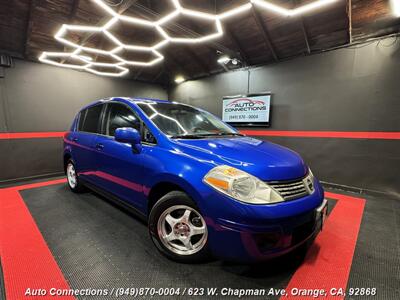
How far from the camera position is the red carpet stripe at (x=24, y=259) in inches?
54.1

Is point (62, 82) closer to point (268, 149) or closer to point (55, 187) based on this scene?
point (55, 187)

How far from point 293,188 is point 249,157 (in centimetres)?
39

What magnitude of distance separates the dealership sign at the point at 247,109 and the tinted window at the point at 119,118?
369 cm

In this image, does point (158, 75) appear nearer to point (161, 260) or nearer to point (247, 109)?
point (247, 109)

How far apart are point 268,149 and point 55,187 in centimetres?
417

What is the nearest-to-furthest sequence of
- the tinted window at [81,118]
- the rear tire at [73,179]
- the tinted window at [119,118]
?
1. the tinted window at [119,118]
2. the tinted window at [81,118]
3. the rear tire at [73,179]

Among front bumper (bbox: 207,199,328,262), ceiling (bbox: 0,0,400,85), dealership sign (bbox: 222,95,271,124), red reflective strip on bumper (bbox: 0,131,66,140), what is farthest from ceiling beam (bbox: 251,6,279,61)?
red reflective strip on bumper (bbox: 0,131,66,140)

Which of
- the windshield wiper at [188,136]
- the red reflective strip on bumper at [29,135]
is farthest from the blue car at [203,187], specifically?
the red reflective strip on bumper at [29,135]

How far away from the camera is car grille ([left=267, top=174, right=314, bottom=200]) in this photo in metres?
1.33

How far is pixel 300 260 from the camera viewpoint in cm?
167

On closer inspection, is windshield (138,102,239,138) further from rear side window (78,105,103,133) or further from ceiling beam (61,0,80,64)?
ceiling beam (61,0,80,64)

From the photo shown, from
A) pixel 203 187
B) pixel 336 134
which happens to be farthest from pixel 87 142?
pixel 336 134

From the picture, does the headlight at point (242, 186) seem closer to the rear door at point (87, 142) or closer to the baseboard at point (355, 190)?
the rear door at point (87, 142)

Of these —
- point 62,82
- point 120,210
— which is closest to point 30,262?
point 120,210
